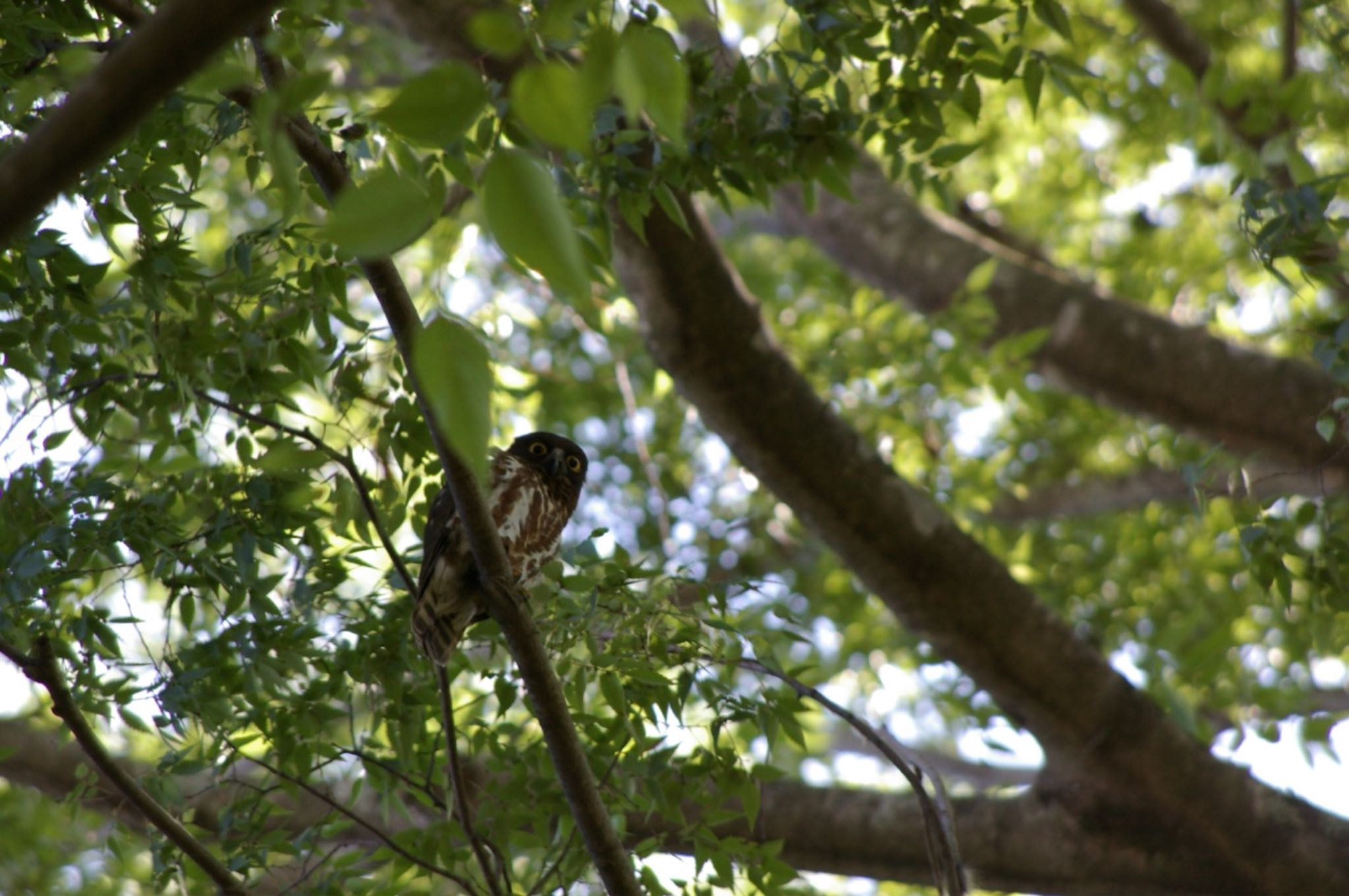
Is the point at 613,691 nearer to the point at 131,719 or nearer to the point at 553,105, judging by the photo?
the point at 131,719

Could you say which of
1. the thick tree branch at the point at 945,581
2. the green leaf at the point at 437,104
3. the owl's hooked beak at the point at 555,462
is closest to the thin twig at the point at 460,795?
the owl's hooked beak at the point at 555,462

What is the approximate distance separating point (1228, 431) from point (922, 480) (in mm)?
1757

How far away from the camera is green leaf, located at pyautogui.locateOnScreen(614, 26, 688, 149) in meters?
1.04

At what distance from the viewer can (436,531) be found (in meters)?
3.62

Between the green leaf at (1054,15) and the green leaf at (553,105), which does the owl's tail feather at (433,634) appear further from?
the green leaf at (1054,15)

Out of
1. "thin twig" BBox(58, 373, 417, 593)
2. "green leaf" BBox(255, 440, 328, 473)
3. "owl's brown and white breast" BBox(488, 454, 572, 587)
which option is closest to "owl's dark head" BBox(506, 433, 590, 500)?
"owl's brown and white breast" BBox(488, 454, 572, 587)

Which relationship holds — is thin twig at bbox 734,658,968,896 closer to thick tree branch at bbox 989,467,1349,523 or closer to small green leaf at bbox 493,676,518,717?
small green leaf at bbox 493,676,518,717

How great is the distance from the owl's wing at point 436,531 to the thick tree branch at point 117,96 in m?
2.38

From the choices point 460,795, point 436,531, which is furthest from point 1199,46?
point 460,795

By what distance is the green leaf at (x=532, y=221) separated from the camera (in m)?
0.97

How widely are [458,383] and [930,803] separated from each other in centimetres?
196

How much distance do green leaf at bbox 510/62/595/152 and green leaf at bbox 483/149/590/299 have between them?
0.04 metres

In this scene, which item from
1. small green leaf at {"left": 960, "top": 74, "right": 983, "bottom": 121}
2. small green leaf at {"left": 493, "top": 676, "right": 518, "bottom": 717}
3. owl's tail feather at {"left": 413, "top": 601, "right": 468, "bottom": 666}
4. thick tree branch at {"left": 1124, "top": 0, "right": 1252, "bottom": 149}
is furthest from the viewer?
thick tree branch at {"left": 1124, "top": 0, "right": 1252, "bottom": 149}

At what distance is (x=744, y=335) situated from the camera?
4.57 meters
